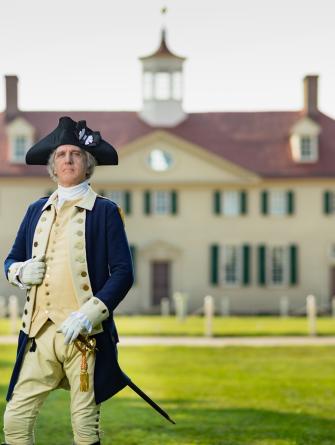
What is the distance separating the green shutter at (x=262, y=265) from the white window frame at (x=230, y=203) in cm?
140

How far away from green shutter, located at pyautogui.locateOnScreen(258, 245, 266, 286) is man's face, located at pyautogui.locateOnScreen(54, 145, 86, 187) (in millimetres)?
31826

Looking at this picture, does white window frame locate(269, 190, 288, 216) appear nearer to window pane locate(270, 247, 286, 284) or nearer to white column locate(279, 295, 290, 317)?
window pane locate(270, 247, 286, 284)

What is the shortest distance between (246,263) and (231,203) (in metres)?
2.04

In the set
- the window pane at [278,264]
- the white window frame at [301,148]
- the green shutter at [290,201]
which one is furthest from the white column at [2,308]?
the white window frame at [301,148]

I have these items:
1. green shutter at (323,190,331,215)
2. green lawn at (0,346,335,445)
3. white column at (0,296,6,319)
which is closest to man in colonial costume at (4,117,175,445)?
green lawn at (0,346,335,445)

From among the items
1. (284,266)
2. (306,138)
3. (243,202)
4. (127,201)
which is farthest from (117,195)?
(306,138)

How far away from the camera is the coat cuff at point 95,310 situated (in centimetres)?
609

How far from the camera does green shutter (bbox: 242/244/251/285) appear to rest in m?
37.9

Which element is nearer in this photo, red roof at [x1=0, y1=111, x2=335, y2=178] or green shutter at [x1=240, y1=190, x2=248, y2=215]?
green shutter at [x1=240, y1=190, x2=248, y2=215]

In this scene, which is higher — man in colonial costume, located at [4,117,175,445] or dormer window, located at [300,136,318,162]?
dormer window, located at [300,136,318,162]

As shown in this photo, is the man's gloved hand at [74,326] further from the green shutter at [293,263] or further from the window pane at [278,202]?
the window pane at [278,202]

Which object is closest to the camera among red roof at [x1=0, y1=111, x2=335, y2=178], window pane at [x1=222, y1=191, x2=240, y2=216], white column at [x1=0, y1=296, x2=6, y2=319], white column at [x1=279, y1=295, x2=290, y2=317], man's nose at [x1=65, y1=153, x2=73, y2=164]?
man's nose at [x1=65, y1=153, x2=73, y2=164]

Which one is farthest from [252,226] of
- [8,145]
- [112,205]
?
[112,205]

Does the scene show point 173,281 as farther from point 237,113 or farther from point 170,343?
point 170,343
